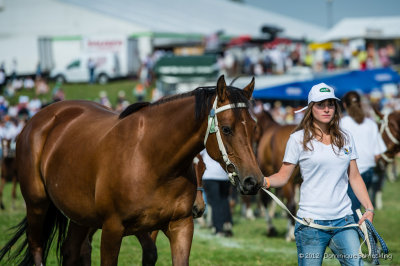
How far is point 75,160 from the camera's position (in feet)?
19.0

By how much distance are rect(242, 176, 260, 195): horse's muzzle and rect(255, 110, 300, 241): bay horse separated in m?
6.44

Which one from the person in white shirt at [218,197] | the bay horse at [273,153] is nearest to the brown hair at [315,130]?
the bay horse at [273,153]

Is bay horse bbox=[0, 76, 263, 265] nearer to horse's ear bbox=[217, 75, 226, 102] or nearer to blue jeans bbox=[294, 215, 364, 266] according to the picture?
horse's ear bbox=[217, 75, 226, 102]

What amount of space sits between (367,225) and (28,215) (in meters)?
3.84

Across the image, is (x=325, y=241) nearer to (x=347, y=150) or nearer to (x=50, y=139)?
(x=347, y=150)

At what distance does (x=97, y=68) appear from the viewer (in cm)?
4094

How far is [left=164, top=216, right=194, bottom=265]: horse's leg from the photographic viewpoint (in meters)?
5.18

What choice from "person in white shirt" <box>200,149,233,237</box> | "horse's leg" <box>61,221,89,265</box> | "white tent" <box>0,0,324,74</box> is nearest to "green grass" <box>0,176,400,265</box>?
"person in white shirt" <box>200,149,233,237</box>

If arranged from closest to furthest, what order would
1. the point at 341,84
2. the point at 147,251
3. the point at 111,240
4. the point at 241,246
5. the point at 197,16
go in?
the point at 111,240, the point at 147,251, the point at 241,246, the point at 341,84, the point at 197,16

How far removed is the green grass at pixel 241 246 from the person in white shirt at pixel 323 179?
3351mm

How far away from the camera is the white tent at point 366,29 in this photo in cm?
4119

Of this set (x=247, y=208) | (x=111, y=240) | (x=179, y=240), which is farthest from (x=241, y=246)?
(x=111, y=240)

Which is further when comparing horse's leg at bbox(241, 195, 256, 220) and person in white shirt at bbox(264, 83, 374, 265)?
horse's leg at bbox(241, 195, 256, 220)

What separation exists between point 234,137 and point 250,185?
0.42 meters
